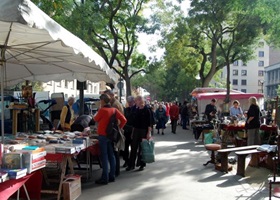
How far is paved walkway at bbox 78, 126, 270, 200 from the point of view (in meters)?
6.34

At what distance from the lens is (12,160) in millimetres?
4152

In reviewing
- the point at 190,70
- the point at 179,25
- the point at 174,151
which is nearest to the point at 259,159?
the point at 174,151

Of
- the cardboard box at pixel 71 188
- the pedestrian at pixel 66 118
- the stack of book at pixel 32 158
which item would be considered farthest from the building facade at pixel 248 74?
the stack of book at pixel 32 158

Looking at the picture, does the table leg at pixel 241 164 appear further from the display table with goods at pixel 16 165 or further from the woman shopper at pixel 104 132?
the display table with goods at pixel 16 165

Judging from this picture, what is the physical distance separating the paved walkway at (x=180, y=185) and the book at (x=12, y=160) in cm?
224

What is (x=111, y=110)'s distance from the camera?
7.07 meters

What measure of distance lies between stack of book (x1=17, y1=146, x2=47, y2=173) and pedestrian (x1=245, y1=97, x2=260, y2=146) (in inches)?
292

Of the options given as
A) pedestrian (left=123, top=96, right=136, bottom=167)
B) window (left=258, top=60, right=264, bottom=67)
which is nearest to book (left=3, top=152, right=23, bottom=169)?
pedestrian (left=123, top=96, right=136, bottom=167)

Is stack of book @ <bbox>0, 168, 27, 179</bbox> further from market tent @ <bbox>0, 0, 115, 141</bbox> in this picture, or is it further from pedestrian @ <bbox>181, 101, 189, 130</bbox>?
pedestrian @ <bbox>181, 101, 189, 130</bbox>

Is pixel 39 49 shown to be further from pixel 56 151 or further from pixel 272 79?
pixel 272 79

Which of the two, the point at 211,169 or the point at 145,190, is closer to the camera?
the point at 145,190

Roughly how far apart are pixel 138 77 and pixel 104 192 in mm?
61779

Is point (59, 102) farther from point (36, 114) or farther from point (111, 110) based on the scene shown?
point (111, 110)

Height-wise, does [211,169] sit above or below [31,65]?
below
